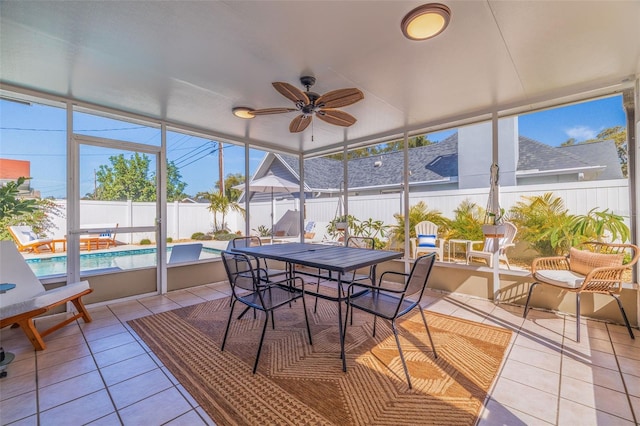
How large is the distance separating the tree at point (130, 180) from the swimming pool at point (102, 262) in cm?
76

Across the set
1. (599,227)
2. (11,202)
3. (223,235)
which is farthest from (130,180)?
(599,227)

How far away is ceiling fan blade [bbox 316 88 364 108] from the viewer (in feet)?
7.75

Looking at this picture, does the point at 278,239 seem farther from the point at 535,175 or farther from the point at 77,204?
the point at 535,175

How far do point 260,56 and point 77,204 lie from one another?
299cm

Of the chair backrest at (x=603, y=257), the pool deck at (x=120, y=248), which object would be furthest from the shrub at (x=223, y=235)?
the chair backrest at (x=603, y=257)

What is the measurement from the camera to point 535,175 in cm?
370

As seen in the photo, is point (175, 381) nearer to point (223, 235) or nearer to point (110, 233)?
point (110, 233)

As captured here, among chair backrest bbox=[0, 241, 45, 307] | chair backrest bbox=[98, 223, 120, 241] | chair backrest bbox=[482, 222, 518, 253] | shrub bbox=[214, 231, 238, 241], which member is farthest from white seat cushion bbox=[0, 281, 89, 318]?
chair backrest bbox=[482, 222, 518, 253]

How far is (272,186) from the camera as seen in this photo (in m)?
5.55

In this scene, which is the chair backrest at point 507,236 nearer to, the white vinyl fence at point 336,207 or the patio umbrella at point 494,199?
the patio umbrella at point 494,199

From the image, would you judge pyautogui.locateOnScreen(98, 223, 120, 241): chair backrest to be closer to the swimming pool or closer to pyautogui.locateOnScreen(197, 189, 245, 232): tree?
the swimming pool

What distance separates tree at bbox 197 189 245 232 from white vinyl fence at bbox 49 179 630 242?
8 cm

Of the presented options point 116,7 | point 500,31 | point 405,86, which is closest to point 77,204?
point 116,7

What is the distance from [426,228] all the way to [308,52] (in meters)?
3.31
